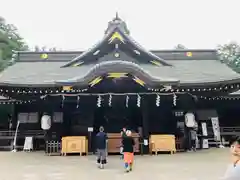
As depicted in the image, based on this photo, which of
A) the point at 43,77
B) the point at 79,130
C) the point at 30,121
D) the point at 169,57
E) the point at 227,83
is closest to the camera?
the point at 227,83

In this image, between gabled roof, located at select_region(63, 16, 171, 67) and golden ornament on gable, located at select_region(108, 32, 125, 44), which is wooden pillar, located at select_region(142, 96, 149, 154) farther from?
golden ornament on gable, located at select_region(108, 32, 125, 44)

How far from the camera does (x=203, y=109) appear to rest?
686 inches

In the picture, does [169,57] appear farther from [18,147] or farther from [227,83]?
[18,147]

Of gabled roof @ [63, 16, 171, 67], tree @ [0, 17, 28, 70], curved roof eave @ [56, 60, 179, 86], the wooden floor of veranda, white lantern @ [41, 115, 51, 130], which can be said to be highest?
tree @ [0, 17, 28, 70]

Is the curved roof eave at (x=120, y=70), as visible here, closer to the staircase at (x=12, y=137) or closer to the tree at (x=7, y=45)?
the staircase at (x=12, y=137)

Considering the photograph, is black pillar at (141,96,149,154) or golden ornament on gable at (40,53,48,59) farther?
golden ornament on gable at (40,53,48,59)

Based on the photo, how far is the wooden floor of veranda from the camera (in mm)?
9109

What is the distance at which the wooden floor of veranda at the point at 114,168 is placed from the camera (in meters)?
9.11

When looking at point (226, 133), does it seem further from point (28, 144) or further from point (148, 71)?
point (28, 144)

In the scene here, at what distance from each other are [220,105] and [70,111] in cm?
870

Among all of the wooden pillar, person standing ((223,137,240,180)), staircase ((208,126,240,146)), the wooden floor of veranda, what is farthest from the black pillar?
person standing ((223,137,240,180))

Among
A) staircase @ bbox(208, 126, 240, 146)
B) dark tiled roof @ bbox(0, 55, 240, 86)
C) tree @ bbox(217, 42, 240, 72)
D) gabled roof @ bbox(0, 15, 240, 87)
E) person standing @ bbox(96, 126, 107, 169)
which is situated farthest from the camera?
tree @ bbox(217, 42, 240, 72)

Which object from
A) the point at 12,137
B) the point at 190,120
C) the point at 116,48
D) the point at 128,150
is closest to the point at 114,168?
the point at 128,150

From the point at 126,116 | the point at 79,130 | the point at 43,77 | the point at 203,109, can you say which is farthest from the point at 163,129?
the point at 43,77
